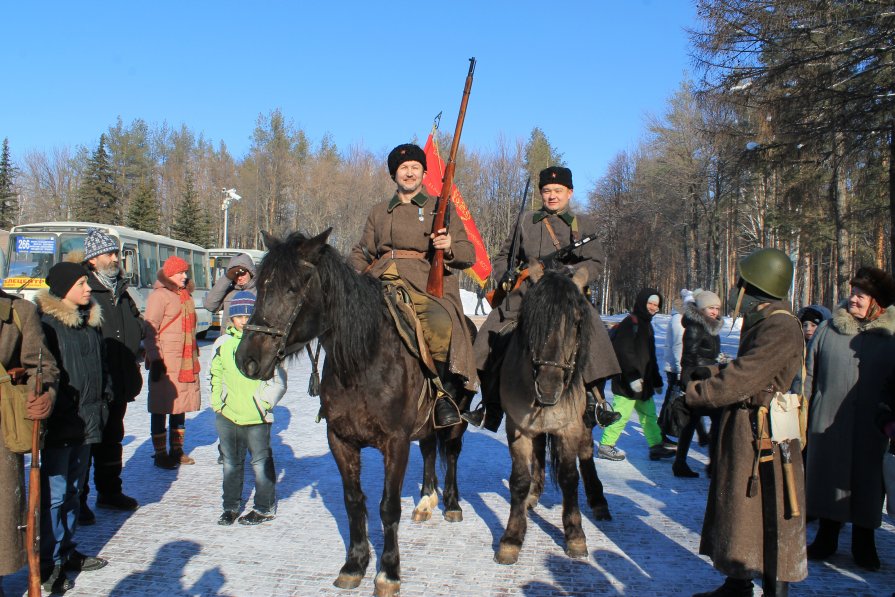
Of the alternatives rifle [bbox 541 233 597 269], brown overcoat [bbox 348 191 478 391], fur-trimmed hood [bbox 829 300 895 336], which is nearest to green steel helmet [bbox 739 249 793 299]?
fur-trimmed hood [bbox 829 300 895 336]

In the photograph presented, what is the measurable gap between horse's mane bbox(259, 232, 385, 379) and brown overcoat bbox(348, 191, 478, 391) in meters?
0.76

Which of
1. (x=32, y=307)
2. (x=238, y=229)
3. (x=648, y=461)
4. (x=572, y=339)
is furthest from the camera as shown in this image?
(x=238, y=229)

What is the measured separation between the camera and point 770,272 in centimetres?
361

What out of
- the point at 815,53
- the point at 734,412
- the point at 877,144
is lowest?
the point at 734,412

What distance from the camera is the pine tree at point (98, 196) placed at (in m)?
45.5

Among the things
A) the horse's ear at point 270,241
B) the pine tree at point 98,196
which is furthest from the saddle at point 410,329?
the pine tree at point 98,196

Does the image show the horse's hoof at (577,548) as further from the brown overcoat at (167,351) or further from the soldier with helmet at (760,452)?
the brown overcoat at (167,351)

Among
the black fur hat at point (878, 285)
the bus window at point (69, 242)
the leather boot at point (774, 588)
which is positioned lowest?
the leather boot at point (774, 588)

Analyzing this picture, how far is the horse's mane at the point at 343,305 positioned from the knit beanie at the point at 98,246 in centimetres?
262

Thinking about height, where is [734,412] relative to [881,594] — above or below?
above

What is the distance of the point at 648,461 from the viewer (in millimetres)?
7523

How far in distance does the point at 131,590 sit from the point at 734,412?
3.80 m

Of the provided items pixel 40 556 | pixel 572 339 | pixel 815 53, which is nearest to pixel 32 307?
pixel 40 556

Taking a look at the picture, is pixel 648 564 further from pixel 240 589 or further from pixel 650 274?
pixel 650 274
